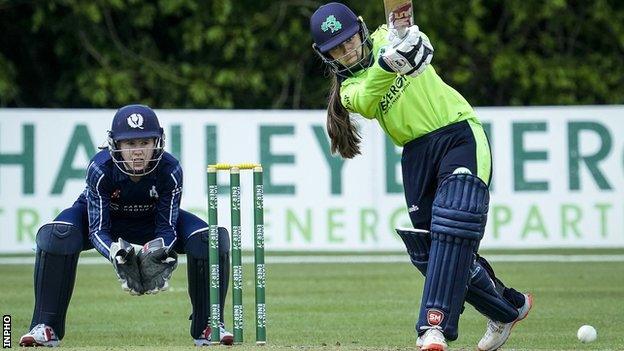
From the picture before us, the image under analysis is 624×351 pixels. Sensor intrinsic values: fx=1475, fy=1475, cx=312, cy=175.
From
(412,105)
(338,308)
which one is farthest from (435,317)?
(338,308)

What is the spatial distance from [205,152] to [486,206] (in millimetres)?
8692

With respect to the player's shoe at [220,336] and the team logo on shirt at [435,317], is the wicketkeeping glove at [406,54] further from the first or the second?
the player's shoe at [220,336]

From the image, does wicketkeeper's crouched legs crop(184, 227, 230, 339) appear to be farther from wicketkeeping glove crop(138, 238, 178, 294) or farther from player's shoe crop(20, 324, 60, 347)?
player's shoe crop(20, 324, 60, 347)

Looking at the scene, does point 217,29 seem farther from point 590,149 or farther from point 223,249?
point 223,249

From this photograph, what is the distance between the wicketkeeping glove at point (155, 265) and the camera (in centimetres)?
730

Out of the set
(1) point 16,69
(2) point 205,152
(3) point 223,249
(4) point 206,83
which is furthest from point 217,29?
(3) point 223,249

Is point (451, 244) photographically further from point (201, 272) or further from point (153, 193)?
point (153, 193)

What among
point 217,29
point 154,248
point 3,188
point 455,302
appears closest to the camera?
point 455,302

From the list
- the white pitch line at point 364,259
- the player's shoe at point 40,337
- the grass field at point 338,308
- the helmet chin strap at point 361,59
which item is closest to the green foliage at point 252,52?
the white pitch line at point 364,259

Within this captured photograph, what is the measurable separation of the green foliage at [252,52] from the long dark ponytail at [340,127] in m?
12.3

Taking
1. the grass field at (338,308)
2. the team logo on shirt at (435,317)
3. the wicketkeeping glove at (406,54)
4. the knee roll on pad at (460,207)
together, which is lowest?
the grass field at (338,308)

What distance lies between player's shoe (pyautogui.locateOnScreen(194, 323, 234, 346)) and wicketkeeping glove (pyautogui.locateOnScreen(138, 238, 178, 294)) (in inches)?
14.9

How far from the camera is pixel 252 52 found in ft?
64.7

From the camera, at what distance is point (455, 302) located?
659 centimetres
